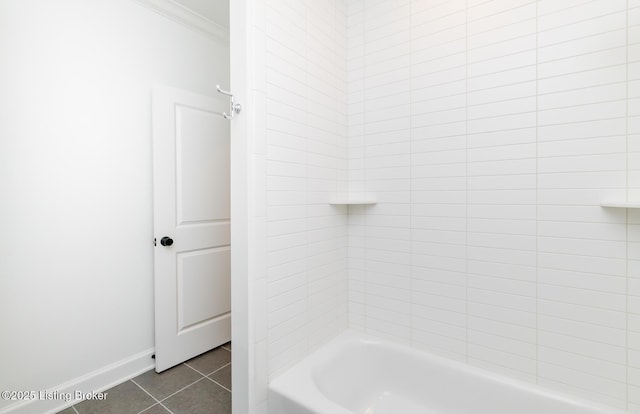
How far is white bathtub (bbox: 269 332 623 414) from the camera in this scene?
1.23 meters

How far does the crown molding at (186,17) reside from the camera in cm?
207

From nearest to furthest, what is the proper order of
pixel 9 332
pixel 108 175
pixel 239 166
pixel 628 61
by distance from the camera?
1. pixel 628 61
2. pixel 239 166
3. pixel 9 332
4. pixel 108 175

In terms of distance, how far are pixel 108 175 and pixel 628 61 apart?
2670 mm

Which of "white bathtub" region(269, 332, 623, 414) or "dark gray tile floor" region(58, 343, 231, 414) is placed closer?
"white bathtub" region(269, 332, 623, 414)

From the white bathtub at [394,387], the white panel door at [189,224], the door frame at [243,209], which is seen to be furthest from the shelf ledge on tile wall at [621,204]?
the white panel door at [189,224]

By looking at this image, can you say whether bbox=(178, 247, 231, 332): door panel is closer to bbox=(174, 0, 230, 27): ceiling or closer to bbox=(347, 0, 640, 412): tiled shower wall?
bbox=(347, 0, 640, 412): tiled shower wall

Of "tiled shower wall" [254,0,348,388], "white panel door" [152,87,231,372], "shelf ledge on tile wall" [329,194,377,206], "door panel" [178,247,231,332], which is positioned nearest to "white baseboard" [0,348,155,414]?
"white panel door" [152,87,231,372]

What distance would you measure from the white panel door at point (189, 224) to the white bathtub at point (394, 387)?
1148 mm

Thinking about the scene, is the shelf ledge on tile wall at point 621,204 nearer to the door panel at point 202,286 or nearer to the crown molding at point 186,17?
the door panel at point 202,286

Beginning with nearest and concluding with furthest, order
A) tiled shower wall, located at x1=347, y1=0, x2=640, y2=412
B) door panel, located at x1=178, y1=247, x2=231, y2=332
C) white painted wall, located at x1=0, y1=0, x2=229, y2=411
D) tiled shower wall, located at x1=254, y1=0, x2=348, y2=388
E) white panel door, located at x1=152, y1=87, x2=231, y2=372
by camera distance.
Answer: tiled shower wall, located at x1=347, y1=0, x2=640, y2=412 → tiled shower wall, located at x1=254, y1=0, x2=348, y2=388 → white painted wall, located at x1=0, y1=0, x2=229, y2=411 → white panel door, located at x1=152, y1=87, x2=231, y2=372 → door panel, located at x1=178, y1=247, x2=231, y2=332

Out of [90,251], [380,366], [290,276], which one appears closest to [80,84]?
[90,251]

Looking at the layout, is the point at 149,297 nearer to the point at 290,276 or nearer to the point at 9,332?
the point at 9,332

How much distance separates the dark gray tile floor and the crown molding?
2.56 meters

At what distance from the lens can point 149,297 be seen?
2.09m
